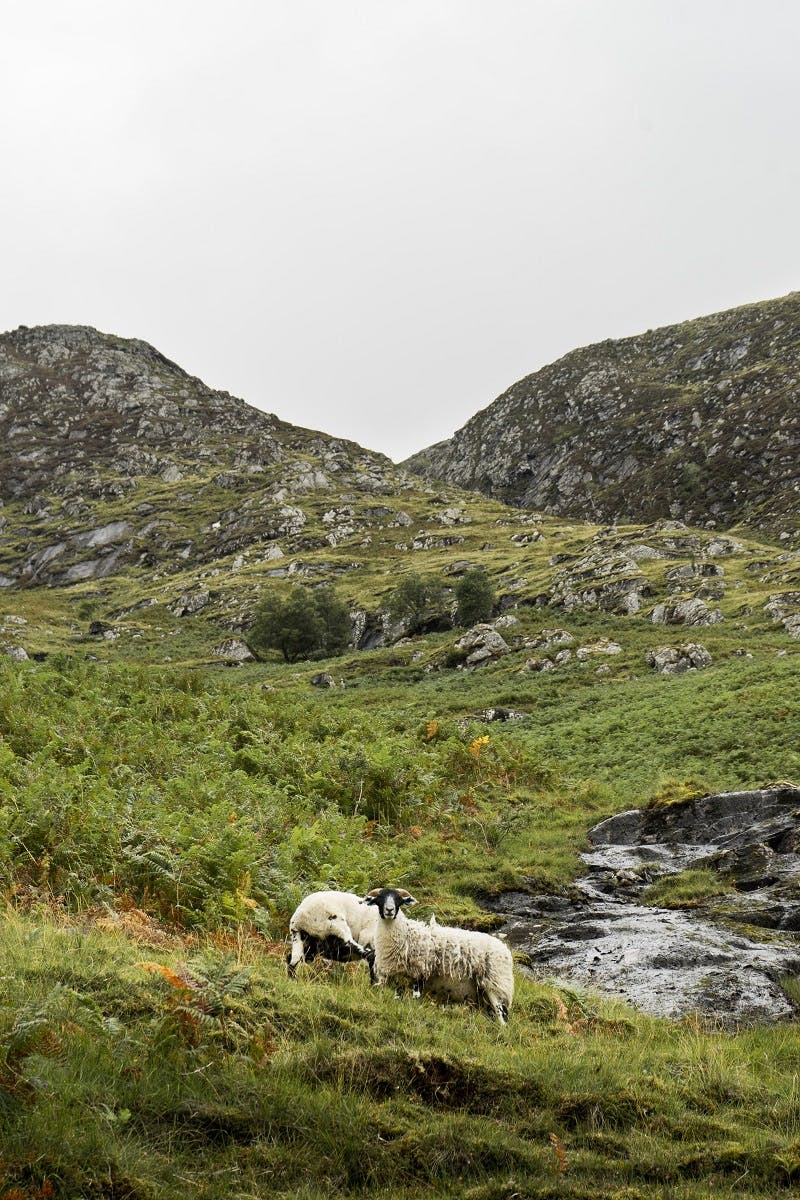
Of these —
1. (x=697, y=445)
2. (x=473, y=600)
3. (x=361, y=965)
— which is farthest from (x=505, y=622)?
(x=697, y=445)

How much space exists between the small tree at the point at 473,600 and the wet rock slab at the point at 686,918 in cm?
5319

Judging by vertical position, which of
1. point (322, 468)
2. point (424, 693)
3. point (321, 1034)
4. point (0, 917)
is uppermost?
point (322, 468)

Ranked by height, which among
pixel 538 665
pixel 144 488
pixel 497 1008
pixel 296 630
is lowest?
pixel 538 665

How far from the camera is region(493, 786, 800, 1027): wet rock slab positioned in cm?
924

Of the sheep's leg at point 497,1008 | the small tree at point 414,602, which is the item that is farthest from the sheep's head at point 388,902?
the small tree at point 414,602

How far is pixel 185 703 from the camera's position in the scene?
24.9 metres

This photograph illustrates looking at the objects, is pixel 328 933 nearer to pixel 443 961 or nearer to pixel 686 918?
pixel 443 961

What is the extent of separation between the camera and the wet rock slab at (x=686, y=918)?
30.3ft

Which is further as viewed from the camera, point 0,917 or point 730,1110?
point 0,917

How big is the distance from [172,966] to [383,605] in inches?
2958

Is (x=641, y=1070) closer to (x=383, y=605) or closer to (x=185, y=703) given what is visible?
(x=185, y=703)

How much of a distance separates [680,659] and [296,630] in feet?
144

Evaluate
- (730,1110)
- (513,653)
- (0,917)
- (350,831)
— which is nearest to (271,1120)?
(730,1110)

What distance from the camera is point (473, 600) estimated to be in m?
71.2
